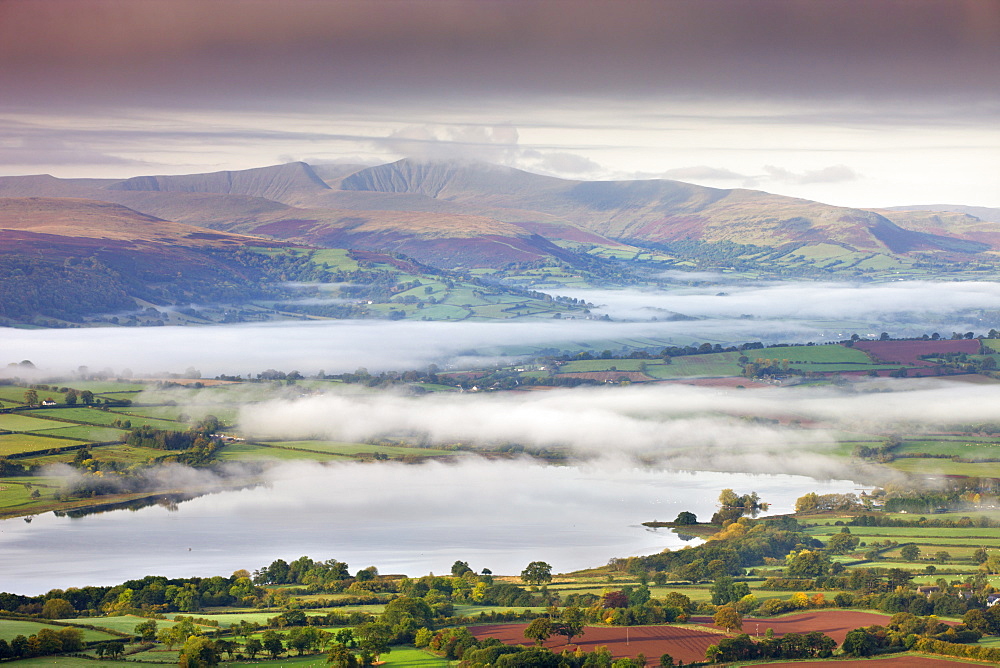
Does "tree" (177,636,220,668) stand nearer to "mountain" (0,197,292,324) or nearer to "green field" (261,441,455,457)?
"green field" (261,441,455,457)

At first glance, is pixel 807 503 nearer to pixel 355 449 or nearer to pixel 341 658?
pixel 355 449

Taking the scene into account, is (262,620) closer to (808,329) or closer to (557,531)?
(557,531)

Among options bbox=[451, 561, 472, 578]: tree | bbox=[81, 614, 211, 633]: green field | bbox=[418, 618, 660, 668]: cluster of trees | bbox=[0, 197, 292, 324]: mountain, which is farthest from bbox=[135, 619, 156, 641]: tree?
bbox=[0, 197, 292, 324]: mountain

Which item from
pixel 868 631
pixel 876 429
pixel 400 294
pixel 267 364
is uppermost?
pixel 400 294

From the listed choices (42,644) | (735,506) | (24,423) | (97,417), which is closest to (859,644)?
(42,644)

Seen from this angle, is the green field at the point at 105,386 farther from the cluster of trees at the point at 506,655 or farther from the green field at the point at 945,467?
the cluster of trees at the point at 506,655

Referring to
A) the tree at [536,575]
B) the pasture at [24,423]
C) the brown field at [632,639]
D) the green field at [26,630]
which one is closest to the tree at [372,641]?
the brown field at [632,639]

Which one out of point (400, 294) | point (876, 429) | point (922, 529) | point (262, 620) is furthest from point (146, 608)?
point (400, 294)
